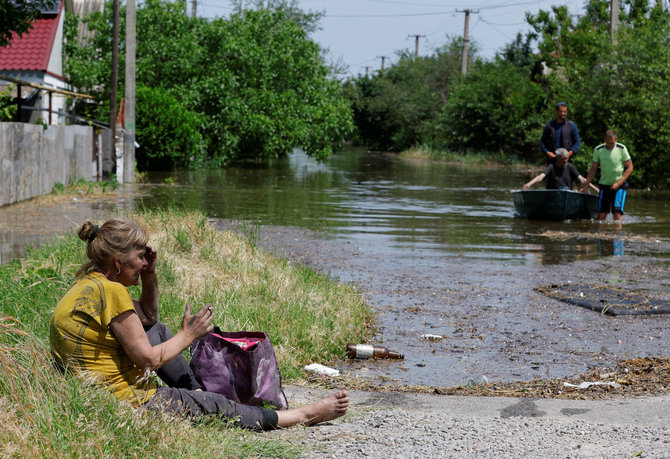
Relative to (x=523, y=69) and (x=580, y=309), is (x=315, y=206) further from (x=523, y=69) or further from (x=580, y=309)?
(x=523, y=69)

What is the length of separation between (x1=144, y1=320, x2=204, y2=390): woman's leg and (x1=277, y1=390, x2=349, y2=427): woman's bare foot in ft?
1.89

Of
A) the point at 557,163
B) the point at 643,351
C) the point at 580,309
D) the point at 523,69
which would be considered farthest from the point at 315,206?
the point at 523,69

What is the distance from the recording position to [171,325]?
714 cm

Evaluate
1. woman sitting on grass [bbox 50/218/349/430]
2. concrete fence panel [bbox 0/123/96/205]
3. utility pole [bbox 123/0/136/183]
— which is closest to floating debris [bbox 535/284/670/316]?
woman sitting on grass [bbox 50/218/349/430]

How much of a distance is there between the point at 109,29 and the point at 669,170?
19772mm

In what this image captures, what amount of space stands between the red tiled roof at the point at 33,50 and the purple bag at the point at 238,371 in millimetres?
26399

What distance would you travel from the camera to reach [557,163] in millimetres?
18391

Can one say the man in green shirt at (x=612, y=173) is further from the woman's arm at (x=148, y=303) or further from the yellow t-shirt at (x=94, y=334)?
the yellow t-shirt at (x=94, y=334)

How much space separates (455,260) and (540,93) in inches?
1411

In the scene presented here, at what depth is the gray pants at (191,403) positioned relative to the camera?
4.98 metres

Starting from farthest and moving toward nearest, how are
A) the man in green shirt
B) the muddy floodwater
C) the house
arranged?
→ the house < the man in green shirt < the muddy floodwater

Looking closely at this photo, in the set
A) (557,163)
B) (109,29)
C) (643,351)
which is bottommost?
→ (643,351)

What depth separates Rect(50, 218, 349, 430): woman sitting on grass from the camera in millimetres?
4691

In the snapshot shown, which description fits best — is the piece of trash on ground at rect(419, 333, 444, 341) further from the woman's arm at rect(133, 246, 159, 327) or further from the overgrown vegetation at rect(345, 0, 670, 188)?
the overgrown vegetation at rect(345, 0, 670, 188)
